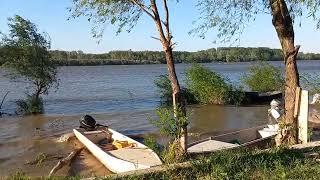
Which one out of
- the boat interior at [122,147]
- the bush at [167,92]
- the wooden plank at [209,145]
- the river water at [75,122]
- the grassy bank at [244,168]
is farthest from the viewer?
the bush at [167,92]

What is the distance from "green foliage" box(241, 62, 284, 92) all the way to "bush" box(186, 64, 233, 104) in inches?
146

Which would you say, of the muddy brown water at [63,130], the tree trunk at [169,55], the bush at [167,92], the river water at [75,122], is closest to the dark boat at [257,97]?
the river water at [75,122]

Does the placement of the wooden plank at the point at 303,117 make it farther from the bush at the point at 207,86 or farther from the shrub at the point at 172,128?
the bush at the point at 207,86

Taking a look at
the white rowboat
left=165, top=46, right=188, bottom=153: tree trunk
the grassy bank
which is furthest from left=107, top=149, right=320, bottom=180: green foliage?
the white rowboat

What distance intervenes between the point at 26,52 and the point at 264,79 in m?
17.1

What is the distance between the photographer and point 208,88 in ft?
100

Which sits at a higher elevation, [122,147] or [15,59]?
[15,59]

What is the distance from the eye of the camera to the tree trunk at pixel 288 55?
11695 mm

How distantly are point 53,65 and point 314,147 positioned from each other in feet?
68.3

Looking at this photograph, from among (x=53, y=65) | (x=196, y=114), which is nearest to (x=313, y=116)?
(x=196, y=114)

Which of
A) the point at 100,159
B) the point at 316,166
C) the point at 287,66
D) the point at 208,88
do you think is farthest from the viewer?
the point at 208,88

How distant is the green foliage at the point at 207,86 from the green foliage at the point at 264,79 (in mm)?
3703

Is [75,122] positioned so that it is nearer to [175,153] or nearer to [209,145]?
[209,145]

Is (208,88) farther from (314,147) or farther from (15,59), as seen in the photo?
(314,147)
